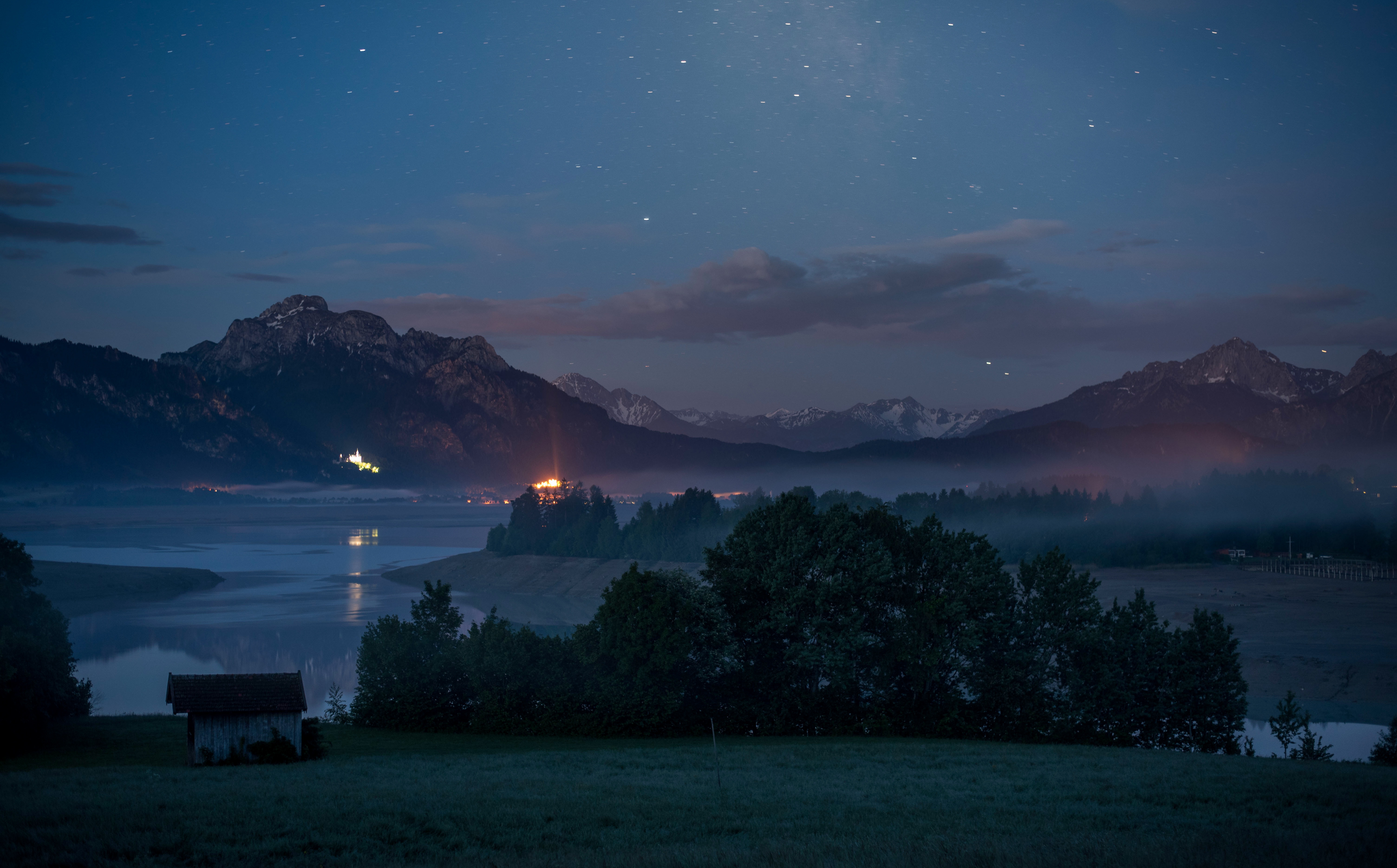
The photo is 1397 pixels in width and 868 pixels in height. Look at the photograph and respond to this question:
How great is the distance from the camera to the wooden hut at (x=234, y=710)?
25.1 meters

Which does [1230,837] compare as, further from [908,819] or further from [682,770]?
[682,770]

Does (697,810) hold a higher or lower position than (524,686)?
higher

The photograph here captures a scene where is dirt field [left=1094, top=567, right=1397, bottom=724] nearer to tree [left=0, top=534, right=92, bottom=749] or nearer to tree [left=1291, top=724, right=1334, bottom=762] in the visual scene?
tree [left=1291, top=724, right=1334, bottom=762]

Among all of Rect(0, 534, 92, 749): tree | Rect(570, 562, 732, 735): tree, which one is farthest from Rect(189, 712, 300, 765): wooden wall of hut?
Rect(570, 562, 732, 735): tree

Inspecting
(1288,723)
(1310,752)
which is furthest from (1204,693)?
(1310,752)

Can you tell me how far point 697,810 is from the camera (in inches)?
698

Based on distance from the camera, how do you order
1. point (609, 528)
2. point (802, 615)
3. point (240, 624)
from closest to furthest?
point (802, 615), point (240, 624), point (609, 528)

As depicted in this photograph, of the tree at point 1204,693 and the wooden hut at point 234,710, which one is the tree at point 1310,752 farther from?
the wooden hut at point 234,710

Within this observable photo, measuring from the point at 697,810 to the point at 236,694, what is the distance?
1548 centimetres

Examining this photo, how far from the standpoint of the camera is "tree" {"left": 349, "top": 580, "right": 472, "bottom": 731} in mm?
37750

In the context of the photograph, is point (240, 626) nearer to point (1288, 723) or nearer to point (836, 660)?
point (836, 660)

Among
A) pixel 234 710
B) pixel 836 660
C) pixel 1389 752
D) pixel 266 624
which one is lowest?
pixel 266 624

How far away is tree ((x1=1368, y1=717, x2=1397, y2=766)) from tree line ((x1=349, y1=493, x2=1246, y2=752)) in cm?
446

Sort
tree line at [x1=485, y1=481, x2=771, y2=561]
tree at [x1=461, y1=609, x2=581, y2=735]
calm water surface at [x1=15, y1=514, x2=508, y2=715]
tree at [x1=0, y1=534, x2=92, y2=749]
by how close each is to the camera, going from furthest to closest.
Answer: tree line at [x1=485, y1=481, x2=771, y2=561] → calm water surface at [x1=15, y1=514, x2=508, y2=715] → tree at [x1=461, y1=609, x2=581, y2=735] → tree at [x1=0, y1=534, x2=92, y2=749]
